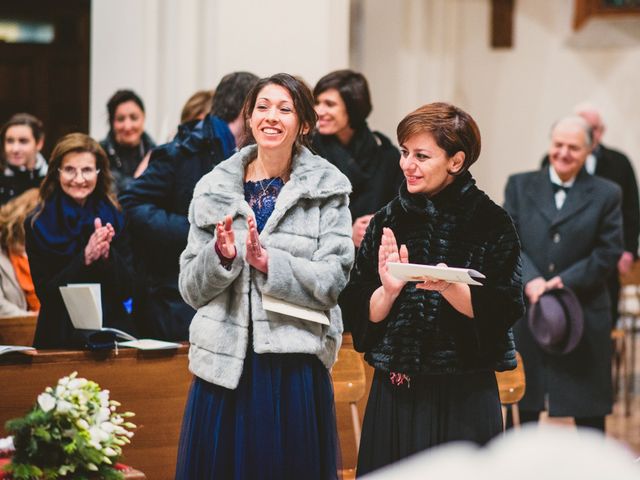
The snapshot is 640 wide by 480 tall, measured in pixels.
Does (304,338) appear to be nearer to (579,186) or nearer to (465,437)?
(465,437)

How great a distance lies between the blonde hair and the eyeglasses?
0.89 metres

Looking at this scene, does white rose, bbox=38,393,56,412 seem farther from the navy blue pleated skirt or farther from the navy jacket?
the navy jacket

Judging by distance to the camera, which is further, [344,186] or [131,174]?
[131,174]

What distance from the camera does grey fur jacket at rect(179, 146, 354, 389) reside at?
321 cm

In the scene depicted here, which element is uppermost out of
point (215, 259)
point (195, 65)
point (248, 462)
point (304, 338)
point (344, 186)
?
point (195, 65)

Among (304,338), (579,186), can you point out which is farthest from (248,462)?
(579,186)

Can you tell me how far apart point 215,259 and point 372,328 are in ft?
1.63

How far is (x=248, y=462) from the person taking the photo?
328cm

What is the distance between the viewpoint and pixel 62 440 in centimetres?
254

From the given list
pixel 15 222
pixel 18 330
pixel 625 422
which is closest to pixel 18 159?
pixel 15 222

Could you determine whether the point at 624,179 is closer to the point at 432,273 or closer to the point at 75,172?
the point at 75,172

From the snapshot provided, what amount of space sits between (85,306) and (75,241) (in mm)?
389

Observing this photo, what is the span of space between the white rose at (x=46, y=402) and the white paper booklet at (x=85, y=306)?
1561mm

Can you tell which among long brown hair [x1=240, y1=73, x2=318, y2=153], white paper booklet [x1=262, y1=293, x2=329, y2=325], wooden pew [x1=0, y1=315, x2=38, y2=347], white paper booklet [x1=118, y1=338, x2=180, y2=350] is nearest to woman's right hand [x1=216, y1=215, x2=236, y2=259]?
white paper booklet [x1=262, y1=293, x2=329, y2=325]
